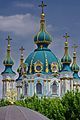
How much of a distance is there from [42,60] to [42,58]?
303 mm

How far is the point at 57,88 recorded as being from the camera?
65.0 metres

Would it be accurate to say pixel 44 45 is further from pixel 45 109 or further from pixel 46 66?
pixel 45 109

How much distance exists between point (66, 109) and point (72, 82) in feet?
109

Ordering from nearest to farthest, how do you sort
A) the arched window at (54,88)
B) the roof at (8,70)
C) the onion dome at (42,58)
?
the onion dome at (42,58)
the arched window at (54,88)
the roof at (8,70)

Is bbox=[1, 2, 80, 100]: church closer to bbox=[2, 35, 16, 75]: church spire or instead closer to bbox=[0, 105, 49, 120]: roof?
bbox=[2, 35, 16, 75]: church spire

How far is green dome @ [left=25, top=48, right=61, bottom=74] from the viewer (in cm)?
6425

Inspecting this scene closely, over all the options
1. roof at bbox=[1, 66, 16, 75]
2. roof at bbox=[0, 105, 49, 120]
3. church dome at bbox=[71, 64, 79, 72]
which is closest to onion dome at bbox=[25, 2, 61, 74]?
roof at bbox=[1, 66, 16, 75]

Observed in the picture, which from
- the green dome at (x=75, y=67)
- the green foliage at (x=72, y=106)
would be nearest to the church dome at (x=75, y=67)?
the green dome at (x=75, y=67)

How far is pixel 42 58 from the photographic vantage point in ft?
212

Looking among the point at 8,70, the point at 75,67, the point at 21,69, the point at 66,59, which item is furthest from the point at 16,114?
the point at 75,67

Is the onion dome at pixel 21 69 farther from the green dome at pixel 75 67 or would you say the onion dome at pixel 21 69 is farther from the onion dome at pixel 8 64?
the green dome at pixel 75 67

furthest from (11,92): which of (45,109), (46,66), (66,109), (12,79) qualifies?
(12,79)

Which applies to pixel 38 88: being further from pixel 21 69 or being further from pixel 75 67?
pixel 75 67

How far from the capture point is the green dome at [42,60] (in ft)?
211
